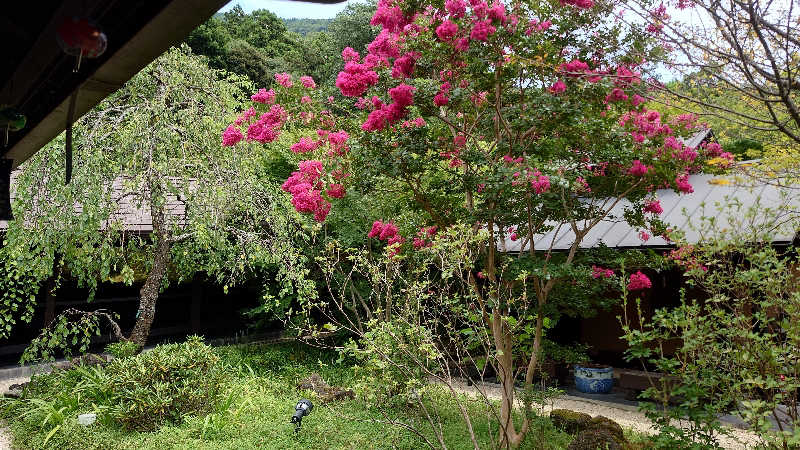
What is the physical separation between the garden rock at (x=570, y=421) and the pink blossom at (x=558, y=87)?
360 centimetres

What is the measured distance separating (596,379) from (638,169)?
16.1 feet

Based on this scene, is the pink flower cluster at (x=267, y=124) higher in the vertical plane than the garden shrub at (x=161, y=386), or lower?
higher

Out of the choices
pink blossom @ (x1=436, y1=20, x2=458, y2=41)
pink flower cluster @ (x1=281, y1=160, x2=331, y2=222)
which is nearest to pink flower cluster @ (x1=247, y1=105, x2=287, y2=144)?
pink flower cluster @ (x1=281, y1=160, x2=331, y2=222)

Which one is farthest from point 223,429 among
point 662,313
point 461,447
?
point 662,313

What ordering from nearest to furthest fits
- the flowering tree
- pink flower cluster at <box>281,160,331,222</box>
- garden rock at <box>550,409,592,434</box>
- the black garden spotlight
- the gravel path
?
the flowering tree, the black garden spotlight, pink flower cluster at <box>281,160,331,222</box>, garden rock at <box>550,409,592,434</box>, the gravel path

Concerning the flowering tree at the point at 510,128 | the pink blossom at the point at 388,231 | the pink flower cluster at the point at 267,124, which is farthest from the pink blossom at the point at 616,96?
the pink flower cluster at the point at 267,124

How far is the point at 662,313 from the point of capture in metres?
3.31

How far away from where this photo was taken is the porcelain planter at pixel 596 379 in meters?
8.66

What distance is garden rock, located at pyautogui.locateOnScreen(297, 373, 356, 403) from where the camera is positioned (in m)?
7.18

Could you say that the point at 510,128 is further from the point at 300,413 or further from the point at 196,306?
the point at 196,306

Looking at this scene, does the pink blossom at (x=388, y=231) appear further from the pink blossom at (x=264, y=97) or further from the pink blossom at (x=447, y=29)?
the pink blossom at (x=264, y=97)

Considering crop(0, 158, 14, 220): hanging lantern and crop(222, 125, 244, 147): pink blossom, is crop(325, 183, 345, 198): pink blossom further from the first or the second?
crop(0, 158, 14, 220): hanging lantern

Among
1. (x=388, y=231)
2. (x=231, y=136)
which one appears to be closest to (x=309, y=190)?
(x=388, y=231)

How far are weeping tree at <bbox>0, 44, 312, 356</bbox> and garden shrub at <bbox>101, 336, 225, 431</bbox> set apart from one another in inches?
38.3
